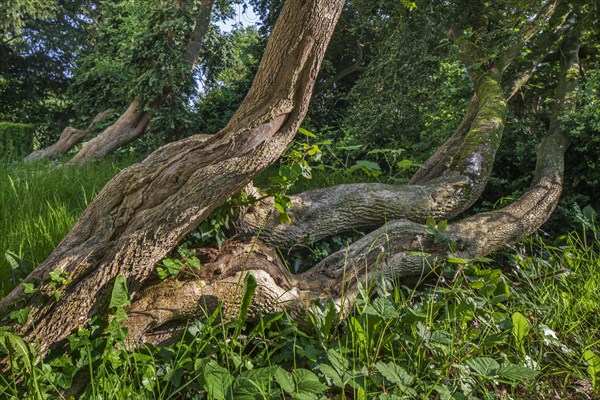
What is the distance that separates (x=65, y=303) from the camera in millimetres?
1810

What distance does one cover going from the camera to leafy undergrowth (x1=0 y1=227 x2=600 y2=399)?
5.25ft

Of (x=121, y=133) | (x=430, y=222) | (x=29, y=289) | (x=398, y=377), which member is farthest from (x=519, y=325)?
(x=121, y=133)

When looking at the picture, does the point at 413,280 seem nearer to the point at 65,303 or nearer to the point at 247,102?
the point at 247,102

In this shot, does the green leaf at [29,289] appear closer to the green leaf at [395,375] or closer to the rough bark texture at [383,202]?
the rough bark texture at [383,202]

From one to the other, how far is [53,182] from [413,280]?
10.4 ft

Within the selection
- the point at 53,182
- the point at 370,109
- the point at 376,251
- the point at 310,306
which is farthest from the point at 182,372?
the point at 370,109

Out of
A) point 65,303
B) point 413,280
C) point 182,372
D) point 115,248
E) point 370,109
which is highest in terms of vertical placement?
point 370,109

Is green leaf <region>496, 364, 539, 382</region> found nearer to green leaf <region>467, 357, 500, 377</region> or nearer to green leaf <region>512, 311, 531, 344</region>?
green leaf <region>467, 357, 500, 377</region>

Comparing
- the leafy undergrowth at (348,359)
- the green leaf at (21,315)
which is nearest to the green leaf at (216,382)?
the leafy undergrowth at (348,359)

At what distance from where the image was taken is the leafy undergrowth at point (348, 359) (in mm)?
1600

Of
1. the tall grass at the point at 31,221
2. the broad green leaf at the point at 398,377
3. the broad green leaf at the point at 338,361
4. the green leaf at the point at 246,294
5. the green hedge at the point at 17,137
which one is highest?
the green hedge at the point at 17,137

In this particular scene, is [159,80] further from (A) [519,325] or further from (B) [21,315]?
(A) [519,325]

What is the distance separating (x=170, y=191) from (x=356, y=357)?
118 cm

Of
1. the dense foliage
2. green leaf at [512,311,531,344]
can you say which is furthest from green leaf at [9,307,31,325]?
green leaf at [512,311,531,344]
